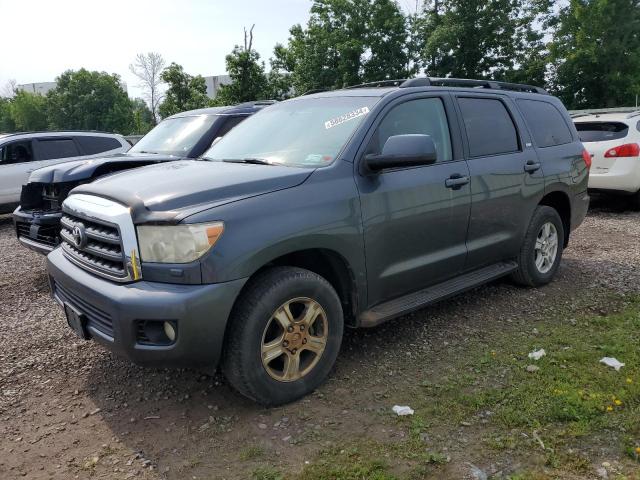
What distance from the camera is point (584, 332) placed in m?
4.09

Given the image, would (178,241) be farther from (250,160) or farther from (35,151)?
(35,151)

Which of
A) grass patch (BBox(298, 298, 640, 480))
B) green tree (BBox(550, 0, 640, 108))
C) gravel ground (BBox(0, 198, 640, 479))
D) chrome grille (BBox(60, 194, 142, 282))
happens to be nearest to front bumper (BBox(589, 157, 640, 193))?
gravel ground (BBox(0, 198, 640, 479))

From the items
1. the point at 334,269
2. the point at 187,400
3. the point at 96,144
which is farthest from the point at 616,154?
the point at 96,144

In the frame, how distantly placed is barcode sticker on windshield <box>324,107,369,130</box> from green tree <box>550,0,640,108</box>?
31117 mm

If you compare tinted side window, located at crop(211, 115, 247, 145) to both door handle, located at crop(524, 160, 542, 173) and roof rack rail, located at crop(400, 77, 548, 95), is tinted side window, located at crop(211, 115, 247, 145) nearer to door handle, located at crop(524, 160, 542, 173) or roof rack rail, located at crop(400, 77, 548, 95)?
roof rack rail, located at crop(400, 77, 548, 95)

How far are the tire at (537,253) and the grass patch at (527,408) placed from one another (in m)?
0.98

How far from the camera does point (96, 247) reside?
3.10 m

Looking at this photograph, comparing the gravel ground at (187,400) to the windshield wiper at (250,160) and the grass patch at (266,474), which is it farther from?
the windshield wiper at (250,160)

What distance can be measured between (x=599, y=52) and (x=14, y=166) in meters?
30.6

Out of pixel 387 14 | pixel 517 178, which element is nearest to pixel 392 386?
pixel 517 178

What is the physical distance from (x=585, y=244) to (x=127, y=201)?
19.6 ft

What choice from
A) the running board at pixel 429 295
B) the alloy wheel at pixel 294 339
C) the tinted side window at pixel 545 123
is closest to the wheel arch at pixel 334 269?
the running board at pixel 429 295

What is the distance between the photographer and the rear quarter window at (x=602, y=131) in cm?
865

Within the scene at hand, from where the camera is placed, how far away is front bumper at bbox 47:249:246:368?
269 cm
